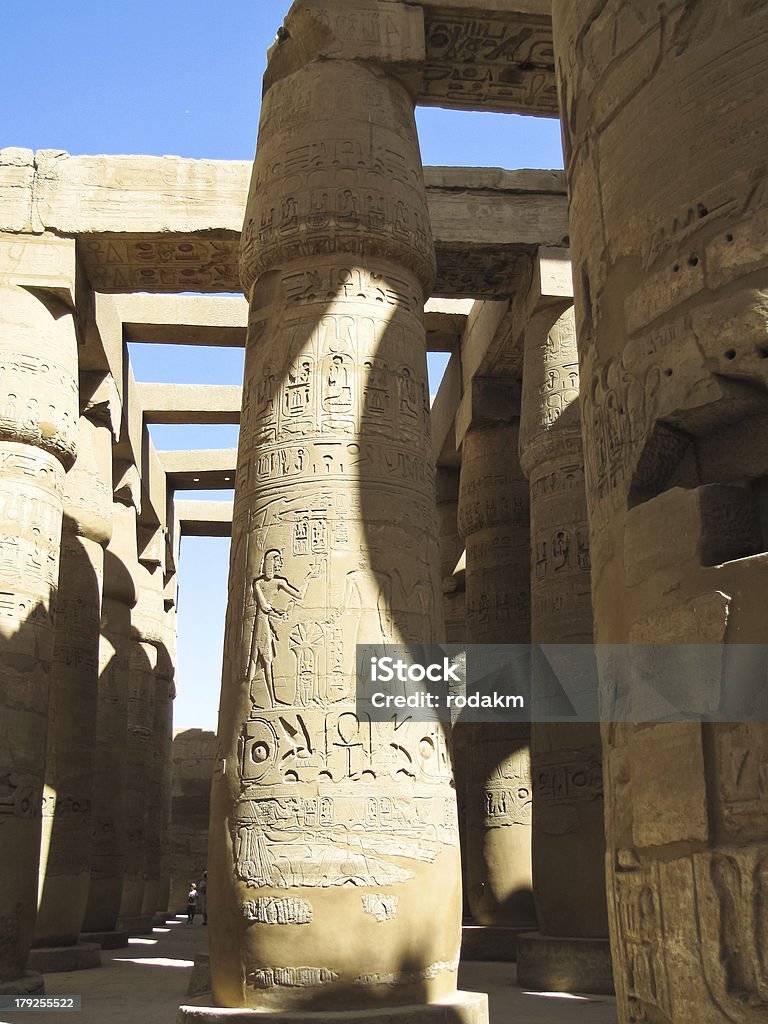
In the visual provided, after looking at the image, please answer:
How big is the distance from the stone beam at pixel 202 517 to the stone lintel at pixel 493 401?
28.9 feet

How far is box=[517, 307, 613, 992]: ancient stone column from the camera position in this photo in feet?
26.6

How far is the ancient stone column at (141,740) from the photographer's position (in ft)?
51.0

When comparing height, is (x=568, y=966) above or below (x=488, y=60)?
below

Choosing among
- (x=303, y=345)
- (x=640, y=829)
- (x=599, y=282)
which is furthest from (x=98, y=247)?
(x=640, y=829)

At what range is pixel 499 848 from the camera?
1072 centimetres

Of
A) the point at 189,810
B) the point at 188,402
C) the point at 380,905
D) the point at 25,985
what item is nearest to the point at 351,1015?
the point at 380,905

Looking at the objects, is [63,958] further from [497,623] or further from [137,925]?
[497,623]

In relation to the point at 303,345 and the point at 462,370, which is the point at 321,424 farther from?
the point at 462,370

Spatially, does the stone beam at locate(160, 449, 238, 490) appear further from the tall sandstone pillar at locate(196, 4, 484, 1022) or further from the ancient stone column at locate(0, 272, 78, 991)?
the tall sandstone pillar at locate(196, 4, 484, 1022)

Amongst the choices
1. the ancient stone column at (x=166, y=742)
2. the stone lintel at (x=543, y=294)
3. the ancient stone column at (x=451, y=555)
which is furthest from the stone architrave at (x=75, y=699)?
the ancient stone column at (x=166, y=742)

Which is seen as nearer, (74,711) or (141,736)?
(74,711)

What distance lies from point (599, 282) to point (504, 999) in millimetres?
6005

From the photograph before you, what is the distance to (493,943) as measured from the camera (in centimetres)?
1039

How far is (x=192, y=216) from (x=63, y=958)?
271 inches
